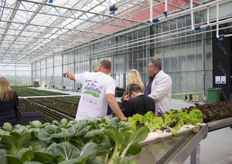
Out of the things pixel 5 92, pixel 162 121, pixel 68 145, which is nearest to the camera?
pixel 68 145

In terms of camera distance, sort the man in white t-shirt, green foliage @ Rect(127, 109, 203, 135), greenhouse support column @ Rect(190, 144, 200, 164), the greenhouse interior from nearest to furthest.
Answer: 1. the greenhouse interior
2. green foliage @ Rect(127, 109, 203, 135)
3. greenhouse support column @ Rect(190, 144, 200, 164)
4. the man in white t-shirt

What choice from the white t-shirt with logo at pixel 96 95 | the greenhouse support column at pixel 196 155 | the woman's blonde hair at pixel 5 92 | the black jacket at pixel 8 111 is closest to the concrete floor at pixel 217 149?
the greenhouse support column at pixel 196 155

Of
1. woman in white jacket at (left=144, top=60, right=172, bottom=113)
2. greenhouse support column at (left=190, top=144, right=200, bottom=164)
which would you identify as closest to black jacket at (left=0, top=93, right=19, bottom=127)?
woman in white jacket at (left=144, top=60, right=172, bottom=113)

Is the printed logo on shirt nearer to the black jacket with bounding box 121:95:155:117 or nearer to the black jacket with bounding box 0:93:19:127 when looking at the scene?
the black jacket with bounding box 121:95:155:117

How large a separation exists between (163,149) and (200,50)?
1212 cm

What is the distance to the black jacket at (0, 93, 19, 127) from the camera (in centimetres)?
318

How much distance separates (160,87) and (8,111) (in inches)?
103

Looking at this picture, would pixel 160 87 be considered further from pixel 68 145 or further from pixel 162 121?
pixel 68 145

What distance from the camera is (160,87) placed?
2.90 metres

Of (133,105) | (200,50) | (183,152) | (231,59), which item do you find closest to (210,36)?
(200,50)

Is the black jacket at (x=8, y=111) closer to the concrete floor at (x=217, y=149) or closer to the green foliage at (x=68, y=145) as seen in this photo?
the green foliage at (x=68, y=145)

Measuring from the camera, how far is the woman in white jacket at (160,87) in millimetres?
2896

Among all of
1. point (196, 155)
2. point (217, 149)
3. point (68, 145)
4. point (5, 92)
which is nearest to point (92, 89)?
point (196, 155)

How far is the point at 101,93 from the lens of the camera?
256cm
